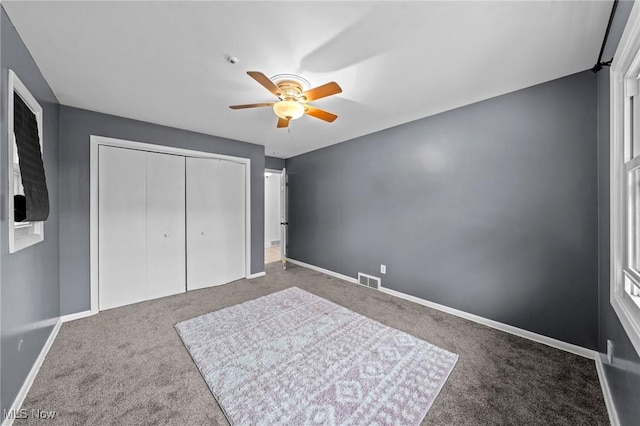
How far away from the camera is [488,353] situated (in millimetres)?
2070

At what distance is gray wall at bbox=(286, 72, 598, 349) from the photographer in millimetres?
2059

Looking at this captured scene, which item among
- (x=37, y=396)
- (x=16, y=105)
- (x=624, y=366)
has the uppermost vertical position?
(x=16, y=105)

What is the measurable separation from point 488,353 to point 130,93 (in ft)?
13.9

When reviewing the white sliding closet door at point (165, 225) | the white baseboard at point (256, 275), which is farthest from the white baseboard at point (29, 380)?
the white baseboard at point (256, 275)

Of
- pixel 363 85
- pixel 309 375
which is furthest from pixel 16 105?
pixel 309 375

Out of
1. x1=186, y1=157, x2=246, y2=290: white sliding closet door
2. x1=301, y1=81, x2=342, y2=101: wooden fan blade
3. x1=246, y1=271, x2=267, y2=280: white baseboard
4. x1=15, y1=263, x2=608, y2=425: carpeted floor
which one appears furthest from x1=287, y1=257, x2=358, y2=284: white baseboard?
x1=301, y1=81, x2=342, y2=101: wooden fan blade

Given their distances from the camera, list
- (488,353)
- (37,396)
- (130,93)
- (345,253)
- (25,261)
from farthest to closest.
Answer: (345,253) → (130,93) → (488,353) → (25,261) → (37,396)

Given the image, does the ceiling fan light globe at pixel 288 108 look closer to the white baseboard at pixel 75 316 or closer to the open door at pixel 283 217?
the open door at pixel 283 217

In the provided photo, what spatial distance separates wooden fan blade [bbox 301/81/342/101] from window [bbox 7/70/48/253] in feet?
6.19

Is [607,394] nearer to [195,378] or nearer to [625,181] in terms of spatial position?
[625,181]

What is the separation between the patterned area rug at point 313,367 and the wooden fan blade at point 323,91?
2.14m

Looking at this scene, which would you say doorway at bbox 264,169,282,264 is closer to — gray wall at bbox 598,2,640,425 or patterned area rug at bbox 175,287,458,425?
patterned area rug at bbox 175,287,458,425

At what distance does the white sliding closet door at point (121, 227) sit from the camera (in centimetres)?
295

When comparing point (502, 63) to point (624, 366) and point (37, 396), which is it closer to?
point (624, 366)
